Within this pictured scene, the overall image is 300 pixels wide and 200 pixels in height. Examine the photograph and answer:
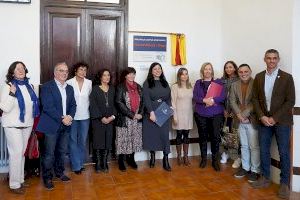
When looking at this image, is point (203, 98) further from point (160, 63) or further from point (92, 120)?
point (92, 120)

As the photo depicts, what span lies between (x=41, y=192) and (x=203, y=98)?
2.38m

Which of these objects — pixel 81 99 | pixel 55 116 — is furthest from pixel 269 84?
pixel 55 116

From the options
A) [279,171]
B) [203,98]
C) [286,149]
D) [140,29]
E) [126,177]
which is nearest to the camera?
[286,149]

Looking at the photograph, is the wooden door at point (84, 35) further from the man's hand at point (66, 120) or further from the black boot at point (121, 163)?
the black boot at point (121, 163)

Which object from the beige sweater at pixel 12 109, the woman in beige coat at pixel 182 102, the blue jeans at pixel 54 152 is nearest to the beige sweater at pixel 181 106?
the woman in beige coat at pixel 182 102

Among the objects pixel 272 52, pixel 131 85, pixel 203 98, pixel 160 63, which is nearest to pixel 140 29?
pixel 160 63

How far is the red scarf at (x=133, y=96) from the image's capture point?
436cm

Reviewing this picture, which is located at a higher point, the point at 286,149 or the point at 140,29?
the point at 140,29

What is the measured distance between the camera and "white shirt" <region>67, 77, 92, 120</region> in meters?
4.12

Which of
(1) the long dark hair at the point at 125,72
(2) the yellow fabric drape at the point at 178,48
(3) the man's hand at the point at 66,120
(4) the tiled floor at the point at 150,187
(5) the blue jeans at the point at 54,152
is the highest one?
(2) the yellow fabric drape at the point at 178,48

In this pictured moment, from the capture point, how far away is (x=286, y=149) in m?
3.51

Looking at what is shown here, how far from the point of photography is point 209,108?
436cm

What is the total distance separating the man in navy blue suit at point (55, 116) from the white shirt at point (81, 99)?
21 centimetres

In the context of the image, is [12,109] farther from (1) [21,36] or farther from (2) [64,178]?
(1) [21,36]
